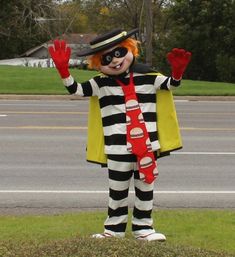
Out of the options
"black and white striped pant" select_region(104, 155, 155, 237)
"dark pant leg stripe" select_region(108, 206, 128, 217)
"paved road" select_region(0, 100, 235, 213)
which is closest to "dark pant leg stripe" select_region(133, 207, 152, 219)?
"black and white striped pant" select_region(104, 155, 155, 237)

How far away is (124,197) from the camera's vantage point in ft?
15.8

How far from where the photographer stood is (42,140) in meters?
11.1

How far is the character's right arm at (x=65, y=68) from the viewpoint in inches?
179

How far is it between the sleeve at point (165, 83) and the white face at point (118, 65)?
245 millimetres

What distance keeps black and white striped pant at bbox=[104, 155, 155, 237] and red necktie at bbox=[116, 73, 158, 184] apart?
83 mm

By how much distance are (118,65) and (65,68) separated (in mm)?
391

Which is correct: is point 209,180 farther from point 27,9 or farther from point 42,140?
point 27,9

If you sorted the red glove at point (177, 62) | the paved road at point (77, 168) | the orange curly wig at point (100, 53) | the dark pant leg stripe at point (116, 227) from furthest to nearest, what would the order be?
1. the paved road at point (77, 168)
2. the dark pant leg stripe at point (116, 227)
3. the orange curly wig at point (100, 53)
4. the red glove at point (177, 62)

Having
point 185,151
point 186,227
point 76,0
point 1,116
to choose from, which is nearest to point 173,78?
point 186,227

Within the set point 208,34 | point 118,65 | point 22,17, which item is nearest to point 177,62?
point 118,65

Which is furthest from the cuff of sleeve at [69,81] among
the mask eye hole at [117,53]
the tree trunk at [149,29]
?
the tree trunk at [149,29]

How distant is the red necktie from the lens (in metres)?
4.60

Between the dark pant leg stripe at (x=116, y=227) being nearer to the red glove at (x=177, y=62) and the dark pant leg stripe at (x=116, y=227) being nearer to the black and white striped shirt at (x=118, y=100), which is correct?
the black and white striped shirt at (x=118, y=100)

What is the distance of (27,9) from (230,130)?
3923 centimetres
